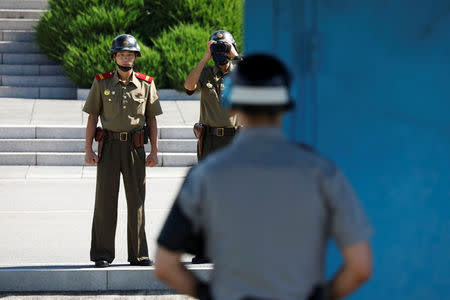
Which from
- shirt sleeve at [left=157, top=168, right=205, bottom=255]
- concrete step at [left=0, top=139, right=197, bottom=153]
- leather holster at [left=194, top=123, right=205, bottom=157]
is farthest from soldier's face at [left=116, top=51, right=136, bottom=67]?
concrete step at [left=0, top=139, right=197, bottom=153]

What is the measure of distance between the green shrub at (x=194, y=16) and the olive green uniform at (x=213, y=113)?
1082 cm

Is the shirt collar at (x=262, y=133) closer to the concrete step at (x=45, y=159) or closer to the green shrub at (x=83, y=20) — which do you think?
the concrete step at (x=45, y=159)

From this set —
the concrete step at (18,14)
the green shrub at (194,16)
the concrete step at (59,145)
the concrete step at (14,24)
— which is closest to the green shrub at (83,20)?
the green shrub at (194,16)

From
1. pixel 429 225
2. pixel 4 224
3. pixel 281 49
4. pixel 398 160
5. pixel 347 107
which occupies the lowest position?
pixel 4 224

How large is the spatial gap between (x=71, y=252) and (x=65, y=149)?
566cm

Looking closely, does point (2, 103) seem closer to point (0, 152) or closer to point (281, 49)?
point (0, 152)

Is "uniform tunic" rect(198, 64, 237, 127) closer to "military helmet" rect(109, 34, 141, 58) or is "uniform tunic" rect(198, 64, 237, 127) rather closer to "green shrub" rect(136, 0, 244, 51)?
Result: "military helmet" rect(109, 34, 141, 58)

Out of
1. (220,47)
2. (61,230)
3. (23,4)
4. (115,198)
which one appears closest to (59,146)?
(61,230)

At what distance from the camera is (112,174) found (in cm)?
644

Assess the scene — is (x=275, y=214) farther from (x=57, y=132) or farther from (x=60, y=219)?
(x=57, y=132)

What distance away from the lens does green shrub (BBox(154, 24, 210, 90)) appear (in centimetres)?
1664

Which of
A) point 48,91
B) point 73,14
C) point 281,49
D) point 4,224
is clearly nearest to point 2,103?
point 48,91

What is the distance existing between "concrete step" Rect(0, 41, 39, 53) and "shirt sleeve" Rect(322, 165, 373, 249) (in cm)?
1745

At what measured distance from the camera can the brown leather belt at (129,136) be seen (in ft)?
21.0
